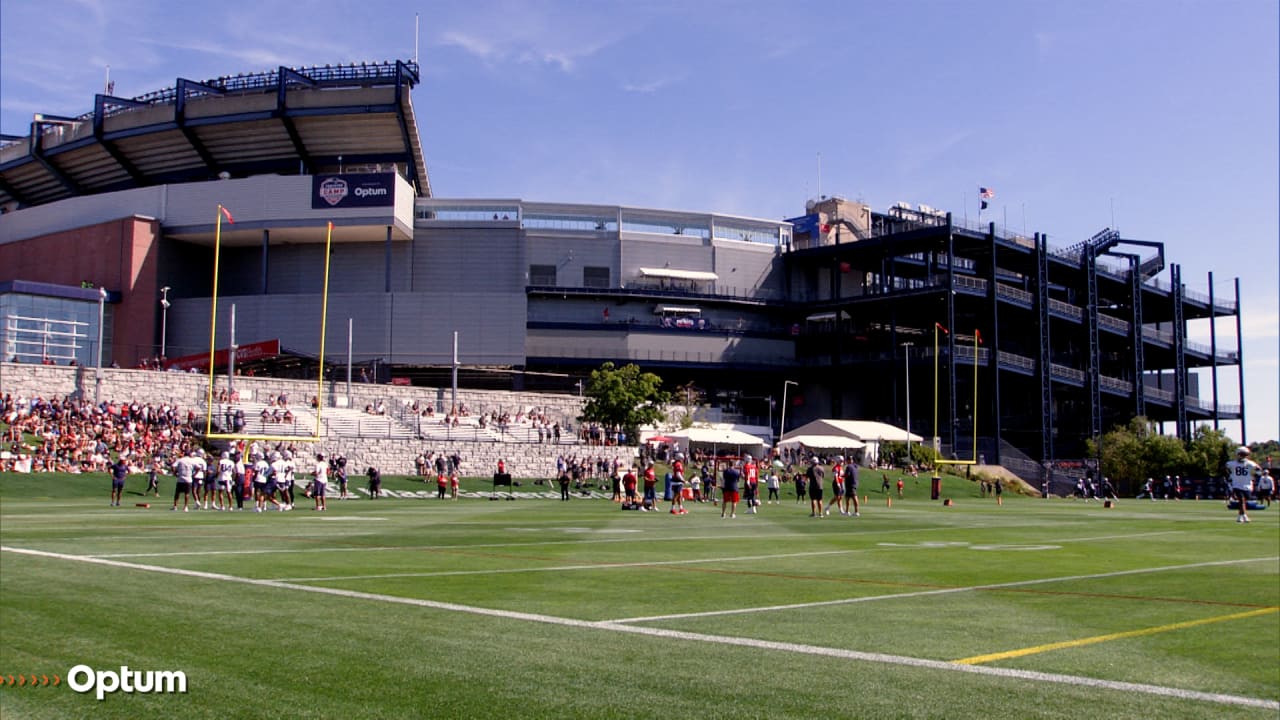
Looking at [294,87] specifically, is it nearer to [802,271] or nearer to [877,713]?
[802,271]

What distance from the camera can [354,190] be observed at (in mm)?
86938

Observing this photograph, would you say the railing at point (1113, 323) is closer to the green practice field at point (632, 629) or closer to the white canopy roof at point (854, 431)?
the white canopy roof at point (854, 431)

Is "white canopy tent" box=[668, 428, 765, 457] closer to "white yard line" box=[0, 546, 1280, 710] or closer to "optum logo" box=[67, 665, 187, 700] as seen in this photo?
"white yard line" box=[0, 546, 1280, 710]

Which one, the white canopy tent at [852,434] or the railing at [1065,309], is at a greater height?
the railing at [1065,309]

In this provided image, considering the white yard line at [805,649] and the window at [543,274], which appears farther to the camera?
the window at [543,274]

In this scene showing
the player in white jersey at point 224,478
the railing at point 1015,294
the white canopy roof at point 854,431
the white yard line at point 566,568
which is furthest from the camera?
the railing at point 1015,294

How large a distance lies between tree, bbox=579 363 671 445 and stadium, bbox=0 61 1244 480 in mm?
14664

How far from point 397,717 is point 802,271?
99385 millimetres

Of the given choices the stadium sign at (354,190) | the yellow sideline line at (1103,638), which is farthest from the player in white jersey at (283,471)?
the stadium sign at (354,190)

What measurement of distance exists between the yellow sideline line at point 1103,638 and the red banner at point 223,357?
2385 inches

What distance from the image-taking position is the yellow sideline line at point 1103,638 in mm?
7604

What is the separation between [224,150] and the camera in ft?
305

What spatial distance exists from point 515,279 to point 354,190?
15.5 meters

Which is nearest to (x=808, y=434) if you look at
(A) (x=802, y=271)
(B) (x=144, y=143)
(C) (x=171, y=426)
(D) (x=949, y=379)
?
(D) (x=949, y=379)
